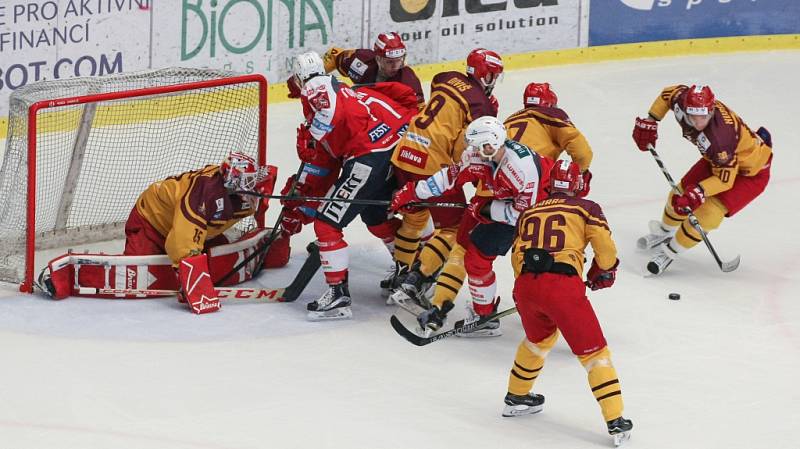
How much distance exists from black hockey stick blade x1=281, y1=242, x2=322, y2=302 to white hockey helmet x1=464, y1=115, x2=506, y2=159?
116cm

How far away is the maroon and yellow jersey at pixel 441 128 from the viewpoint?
6.10 meters

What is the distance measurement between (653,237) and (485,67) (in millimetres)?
1453

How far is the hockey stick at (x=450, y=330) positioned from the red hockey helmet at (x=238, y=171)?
84 cm

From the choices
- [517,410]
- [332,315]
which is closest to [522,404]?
[517,410]

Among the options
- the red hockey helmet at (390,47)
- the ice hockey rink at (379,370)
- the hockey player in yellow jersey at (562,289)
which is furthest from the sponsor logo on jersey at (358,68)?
the hockey player in yellow jersey at (562,289)

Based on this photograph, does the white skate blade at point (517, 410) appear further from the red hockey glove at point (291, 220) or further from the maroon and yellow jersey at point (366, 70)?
the maroon and yellow jersey at point (366, 70)

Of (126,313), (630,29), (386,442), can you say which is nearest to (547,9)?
(630,29)

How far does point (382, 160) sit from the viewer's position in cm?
615

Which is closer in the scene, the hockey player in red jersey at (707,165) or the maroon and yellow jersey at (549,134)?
the maroon and yellow jersey at (549,134)

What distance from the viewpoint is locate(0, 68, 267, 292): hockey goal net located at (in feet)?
20.6

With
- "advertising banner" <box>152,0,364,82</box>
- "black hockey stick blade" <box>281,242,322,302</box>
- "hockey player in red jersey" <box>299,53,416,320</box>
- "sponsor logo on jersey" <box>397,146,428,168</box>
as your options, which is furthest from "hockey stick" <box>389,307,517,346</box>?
"advertising banner" <box>152,0,364,82</box>

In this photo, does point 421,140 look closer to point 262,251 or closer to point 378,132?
point 378,132

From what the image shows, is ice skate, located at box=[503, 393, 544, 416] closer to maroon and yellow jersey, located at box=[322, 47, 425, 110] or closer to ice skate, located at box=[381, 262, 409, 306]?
ice skate, located at box=[381, 262, 409, 306]

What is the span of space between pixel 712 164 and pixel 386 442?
2596 millimetres
